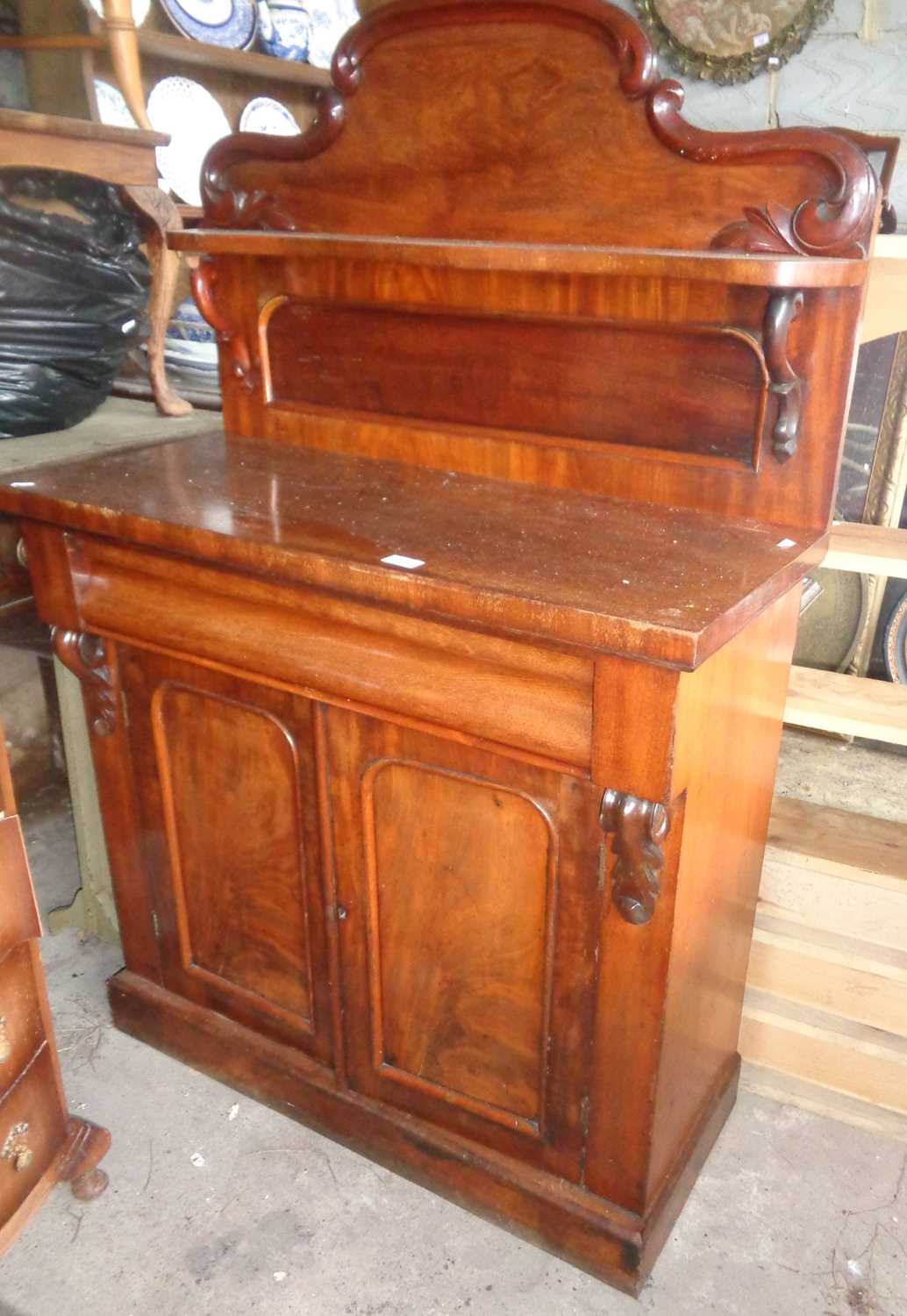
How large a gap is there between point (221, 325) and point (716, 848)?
1179 millimetres

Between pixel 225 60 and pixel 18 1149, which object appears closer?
pixel 18 1149

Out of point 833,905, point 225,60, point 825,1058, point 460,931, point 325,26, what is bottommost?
point 825,1058

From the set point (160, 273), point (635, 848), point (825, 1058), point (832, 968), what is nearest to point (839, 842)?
point (832, 968)

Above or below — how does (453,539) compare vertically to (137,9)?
below

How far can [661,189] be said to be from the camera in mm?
1365

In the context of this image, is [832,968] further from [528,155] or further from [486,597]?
[528,155]

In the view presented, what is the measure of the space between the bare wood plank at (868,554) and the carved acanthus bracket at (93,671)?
3.58 feet

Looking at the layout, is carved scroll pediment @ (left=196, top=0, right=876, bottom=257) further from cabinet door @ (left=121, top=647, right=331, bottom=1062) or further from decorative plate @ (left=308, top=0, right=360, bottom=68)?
decorative plate @ (left=308, top=0, right=360, bottom=68)

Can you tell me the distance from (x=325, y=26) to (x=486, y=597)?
6.95 ft

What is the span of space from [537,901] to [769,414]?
27.5 inches

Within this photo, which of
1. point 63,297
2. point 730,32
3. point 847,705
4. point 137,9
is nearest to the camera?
point 847,705

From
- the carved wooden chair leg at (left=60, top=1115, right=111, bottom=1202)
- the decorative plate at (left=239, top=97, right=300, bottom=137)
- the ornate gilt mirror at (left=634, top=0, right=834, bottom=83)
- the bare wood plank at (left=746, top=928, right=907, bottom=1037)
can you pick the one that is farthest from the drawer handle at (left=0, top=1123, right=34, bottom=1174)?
the ornate gilt mirror at (left=634, top=0, right=834, bottom=83)

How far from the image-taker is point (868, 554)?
4.85ft

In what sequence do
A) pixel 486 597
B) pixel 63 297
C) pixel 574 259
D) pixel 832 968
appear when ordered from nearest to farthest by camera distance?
pixel 486 597
pixel 574 259
pixel 832 968
pixel 63 297
